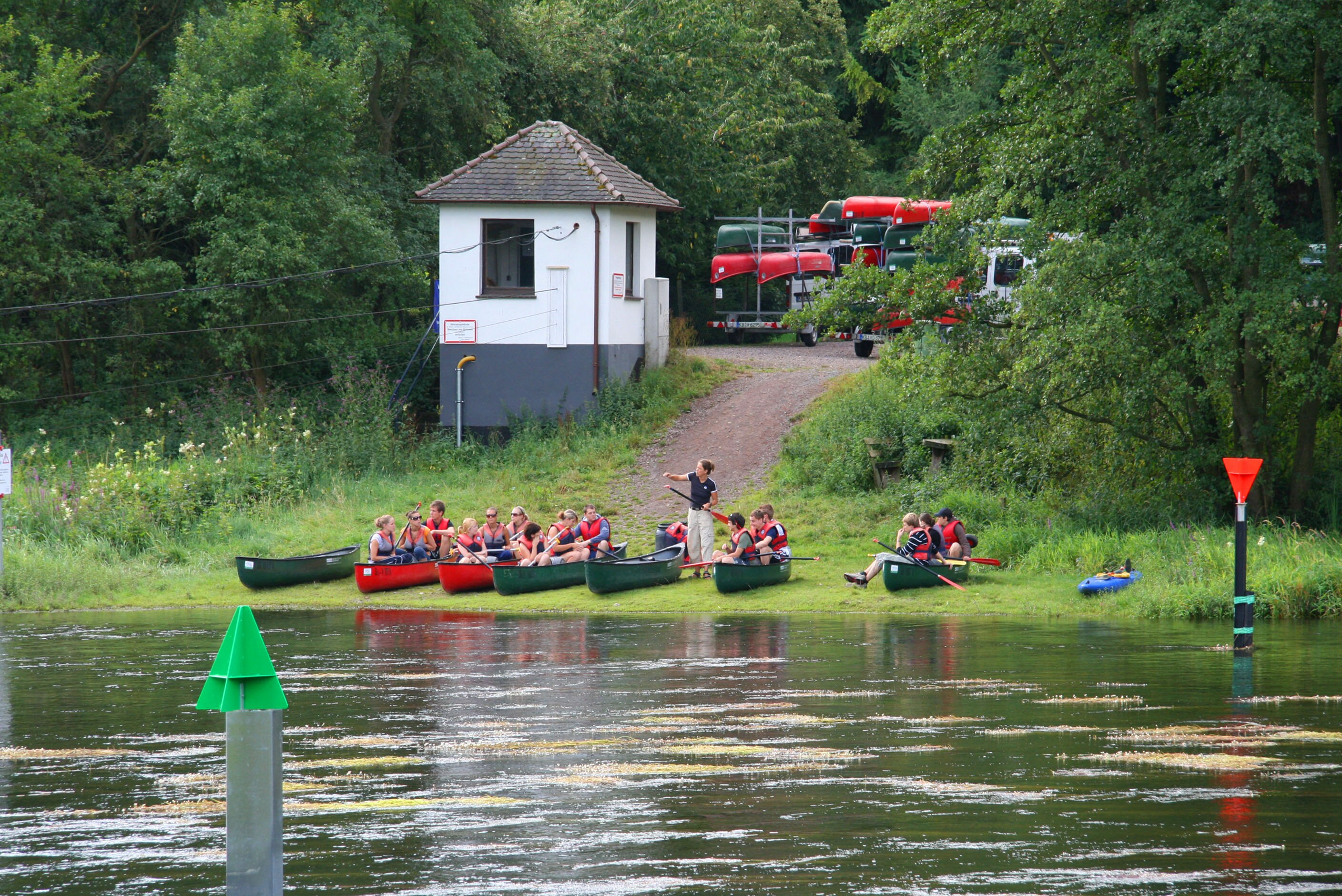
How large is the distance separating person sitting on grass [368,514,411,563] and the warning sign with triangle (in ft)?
44.2

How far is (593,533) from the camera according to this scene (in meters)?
23.5

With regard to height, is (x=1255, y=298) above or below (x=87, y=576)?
above

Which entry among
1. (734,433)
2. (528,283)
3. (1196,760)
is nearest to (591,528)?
(734,433)

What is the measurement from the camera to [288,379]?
32.7 metres

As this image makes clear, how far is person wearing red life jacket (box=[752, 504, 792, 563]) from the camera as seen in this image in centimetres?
2219

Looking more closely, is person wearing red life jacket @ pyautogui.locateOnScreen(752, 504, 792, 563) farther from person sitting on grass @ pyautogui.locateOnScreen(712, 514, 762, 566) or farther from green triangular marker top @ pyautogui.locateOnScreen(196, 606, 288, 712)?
green triangular marker top @ pyautogui.locateOnScreen(196, 606, 288, 712)

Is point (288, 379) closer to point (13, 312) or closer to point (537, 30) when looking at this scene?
point (13, 312)

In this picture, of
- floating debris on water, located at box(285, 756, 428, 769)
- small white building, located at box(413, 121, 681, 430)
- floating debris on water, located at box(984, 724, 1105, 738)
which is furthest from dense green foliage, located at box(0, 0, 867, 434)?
floating debris on water, located at box(984, 724, 1105, 738)

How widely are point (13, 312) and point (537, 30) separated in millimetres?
14319

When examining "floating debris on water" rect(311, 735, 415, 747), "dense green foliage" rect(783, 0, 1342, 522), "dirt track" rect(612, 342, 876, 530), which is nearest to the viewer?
"floating debris on water" rect(311, 735, 415, 747)

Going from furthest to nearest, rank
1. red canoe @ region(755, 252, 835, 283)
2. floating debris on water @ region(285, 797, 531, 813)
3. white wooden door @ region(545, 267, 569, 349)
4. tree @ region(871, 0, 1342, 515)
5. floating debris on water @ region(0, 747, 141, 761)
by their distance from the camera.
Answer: red canoe @ region(755, 252, 835, 283) < white wooden door @ region(545, 267, 569, 349) < tree @ region(871, 0, 1342, 515) < floating debris on water @ region(0, 747, 141, 761) < floating debris on water @ region(285, 797, 531, 813)

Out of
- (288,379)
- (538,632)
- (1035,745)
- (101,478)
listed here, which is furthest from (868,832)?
(288,379)

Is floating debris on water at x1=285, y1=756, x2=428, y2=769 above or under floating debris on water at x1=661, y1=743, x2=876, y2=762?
under

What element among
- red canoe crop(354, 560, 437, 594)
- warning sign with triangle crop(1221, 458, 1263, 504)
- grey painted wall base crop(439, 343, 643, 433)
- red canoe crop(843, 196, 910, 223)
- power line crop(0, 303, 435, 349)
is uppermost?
red canoe crop(843, 196, 910, 223)
